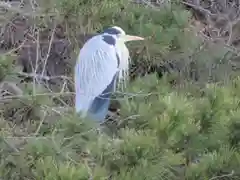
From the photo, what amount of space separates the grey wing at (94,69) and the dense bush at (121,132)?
0.20 feet

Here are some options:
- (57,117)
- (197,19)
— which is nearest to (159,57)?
(57,117)

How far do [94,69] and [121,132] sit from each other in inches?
17.1

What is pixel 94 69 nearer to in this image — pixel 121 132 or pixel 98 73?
pixel 98 73

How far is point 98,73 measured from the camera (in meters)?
1.72

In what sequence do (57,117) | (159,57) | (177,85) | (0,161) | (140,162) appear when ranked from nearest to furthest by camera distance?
(140,162), (0,161), (57,117), (177,85), (159,57)

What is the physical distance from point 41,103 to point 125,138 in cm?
41

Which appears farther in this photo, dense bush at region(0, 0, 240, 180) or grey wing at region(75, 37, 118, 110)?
grey wing at region(75, 37, 118, 110)

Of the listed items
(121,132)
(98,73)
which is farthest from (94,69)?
(121,132)

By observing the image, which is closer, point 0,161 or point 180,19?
point 0,161

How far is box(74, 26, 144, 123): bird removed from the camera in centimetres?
171

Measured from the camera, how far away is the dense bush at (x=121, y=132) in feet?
4.09

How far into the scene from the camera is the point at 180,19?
6.73ft

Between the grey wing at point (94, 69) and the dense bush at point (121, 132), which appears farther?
the grey wing at point (94, 69)

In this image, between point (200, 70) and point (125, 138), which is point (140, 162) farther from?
point (200, 70)
